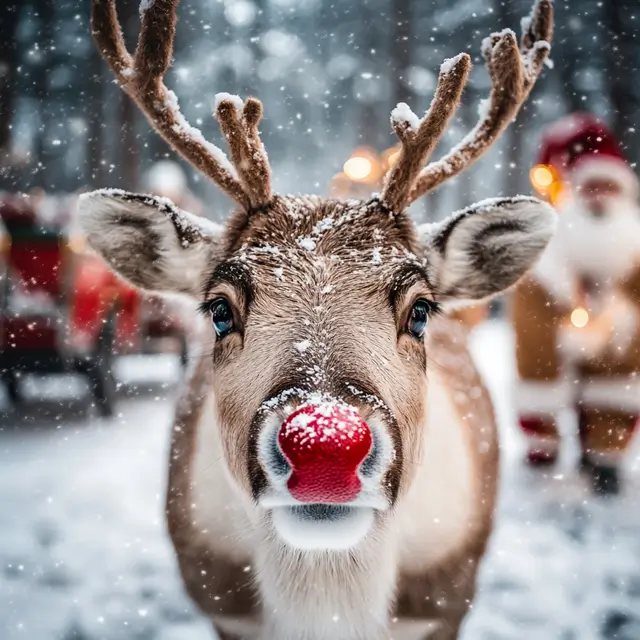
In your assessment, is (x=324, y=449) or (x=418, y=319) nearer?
(x=324, y=449)

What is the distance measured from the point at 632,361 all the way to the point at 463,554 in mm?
2449

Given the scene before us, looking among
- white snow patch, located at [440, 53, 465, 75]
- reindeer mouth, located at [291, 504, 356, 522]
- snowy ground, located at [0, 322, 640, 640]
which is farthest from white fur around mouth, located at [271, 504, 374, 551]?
snowy ground, located at [0, 322, 640, 640]

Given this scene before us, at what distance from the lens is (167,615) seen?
273cm

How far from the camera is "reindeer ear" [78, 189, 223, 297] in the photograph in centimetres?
202

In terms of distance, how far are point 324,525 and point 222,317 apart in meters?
0.71

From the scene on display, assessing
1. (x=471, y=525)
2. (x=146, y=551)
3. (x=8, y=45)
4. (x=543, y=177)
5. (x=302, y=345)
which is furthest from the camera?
(x=8, y=45)

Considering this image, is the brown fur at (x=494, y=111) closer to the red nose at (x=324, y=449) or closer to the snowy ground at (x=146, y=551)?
the red nose at (x=324, y=449)

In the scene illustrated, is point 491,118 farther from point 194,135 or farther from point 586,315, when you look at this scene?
point 586,315

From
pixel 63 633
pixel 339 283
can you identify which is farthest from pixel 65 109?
pixel 339 283

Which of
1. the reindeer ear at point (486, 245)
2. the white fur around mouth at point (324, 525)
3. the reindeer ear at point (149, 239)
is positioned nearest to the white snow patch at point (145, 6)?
the reindeer ear at point (149, 239)

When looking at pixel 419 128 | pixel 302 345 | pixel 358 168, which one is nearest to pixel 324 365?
pixel 302 345

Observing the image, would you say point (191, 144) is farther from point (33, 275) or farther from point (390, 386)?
point (33, 275)

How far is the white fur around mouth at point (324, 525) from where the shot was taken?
4.67ft

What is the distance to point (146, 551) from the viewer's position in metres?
3.32
